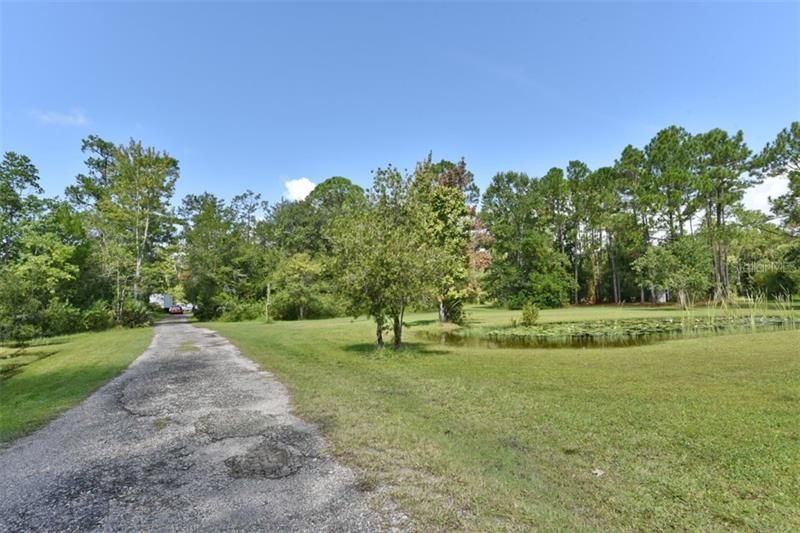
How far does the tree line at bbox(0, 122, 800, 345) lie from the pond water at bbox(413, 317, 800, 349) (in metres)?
2.30

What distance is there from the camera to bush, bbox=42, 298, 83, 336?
70.4ft

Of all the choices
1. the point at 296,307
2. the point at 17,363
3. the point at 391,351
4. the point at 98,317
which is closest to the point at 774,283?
the point at 391,351

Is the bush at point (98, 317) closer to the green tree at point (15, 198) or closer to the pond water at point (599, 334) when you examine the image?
the green tree at point (15, 198)

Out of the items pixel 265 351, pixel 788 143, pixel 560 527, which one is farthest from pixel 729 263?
pixel 560 527

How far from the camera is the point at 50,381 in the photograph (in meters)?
9.41

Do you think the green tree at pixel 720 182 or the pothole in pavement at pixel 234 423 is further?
the green tree at pixel 720 182

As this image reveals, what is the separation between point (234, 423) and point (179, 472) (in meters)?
1.52

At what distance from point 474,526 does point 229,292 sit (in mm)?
38741

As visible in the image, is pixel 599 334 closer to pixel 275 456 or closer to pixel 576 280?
pixel 275 456

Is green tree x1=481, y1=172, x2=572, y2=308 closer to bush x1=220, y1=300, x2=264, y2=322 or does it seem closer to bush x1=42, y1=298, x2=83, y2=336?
bush x1=220, y1=300, x2=264, y2=322

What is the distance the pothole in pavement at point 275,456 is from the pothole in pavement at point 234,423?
0.94ft

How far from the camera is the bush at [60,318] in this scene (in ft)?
70.4

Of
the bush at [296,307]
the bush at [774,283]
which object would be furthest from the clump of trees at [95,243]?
the bush at [774,283]

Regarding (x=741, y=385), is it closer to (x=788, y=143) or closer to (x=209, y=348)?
(x=209, y=348)
